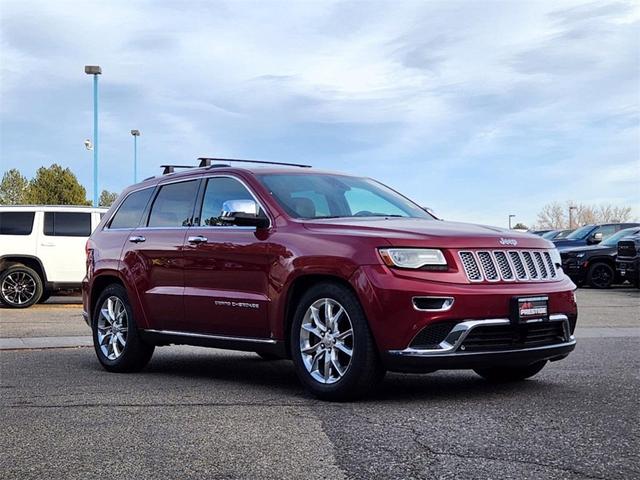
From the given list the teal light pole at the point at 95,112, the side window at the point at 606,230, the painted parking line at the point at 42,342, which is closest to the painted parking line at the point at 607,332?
the painted parking line at the point at 42,342

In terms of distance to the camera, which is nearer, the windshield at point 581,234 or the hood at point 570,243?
the hood at point 570,243

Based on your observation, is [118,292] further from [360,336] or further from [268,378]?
[360,336]

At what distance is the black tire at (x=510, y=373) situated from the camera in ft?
23.2

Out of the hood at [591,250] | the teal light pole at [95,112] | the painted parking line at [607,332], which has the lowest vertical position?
the painted parking line at [607,332]

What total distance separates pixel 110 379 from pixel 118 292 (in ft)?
3.38

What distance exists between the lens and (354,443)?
4816 mm

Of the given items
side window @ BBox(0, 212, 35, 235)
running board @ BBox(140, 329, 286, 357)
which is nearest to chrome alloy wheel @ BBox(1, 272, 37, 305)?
side window @ BBox(0, 212, 35, 235)

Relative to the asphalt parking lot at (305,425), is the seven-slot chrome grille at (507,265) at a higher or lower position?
higher

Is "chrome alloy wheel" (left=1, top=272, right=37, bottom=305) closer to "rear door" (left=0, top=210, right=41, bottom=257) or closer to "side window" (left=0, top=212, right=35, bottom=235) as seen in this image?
"rear door" (left=0, top=210, right=41, bottom=257)


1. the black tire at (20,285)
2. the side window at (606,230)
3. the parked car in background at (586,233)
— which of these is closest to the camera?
the black tire at (20,285)

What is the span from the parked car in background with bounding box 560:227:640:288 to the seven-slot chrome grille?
1735 centimetres

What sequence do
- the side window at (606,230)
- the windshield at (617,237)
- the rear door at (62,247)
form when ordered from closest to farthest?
1. the rear door at (62,247)
2. the windshield at (617,237)
3. the side window at (606,230)

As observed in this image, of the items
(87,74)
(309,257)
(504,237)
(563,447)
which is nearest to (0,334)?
(309,257)

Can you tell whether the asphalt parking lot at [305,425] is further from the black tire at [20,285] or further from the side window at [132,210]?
the black tire at [20,285]
